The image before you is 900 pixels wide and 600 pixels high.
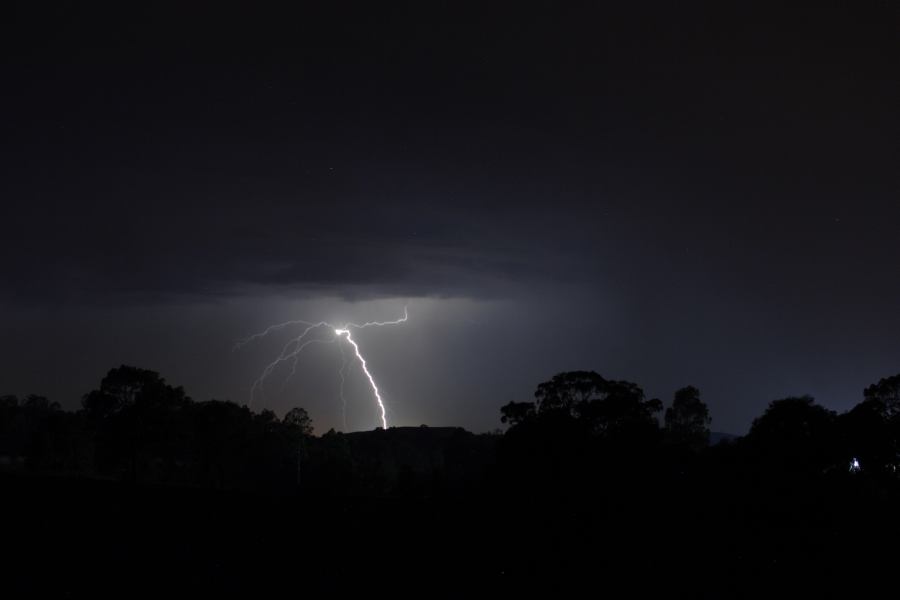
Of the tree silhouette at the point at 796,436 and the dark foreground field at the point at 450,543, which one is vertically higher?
the tree silhouette at the point at 796,436

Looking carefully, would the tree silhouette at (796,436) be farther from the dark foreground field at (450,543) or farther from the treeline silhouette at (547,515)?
the dark foreground field at (450,543)

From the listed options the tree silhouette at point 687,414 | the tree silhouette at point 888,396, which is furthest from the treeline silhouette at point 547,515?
the tree silhouette at point 687,414

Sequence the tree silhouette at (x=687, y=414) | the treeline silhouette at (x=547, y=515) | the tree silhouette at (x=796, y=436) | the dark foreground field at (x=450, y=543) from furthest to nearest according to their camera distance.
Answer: the tree silhouette at (x=687, y=414) < the tree silhouette at (x=796, y=436) < the treeline silhouette at (x=547, y=515) < the dark foreground field at (x=450, y=543)

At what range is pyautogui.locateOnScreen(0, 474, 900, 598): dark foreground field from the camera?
24.1 m

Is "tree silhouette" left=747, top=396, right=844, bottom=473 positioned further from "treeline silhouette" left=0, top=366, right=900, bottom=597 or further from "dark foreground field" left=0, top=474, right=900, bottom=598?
"dark foreground field" left=0, top=474, right=900, bottom=598

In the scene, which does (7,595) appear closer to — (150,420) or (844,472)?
(150,420)

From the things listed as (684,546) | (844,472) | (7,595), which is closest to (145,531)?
(7,595)

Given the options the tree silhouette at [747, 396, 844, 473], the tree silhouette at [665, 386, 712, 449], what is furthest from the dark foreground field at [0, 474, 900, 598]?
the tree silhouette at [665, 386, 712, 449]

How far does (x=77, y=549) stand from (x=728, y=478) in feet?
105

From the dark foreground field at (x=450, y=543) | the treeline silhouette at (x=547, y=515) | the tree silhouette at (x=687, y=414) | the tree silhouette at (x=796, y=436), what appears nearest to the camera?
the dark foreground field at (x=450, y=543)

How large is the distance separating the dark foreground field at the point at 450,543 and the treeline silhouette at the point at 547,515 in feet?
0.42

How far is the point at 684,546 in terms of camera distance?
3138 cm

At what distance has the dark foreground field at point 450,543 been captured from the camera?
950 inches

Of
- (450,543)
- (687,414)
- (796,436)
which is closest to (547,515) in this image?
(450,543)
